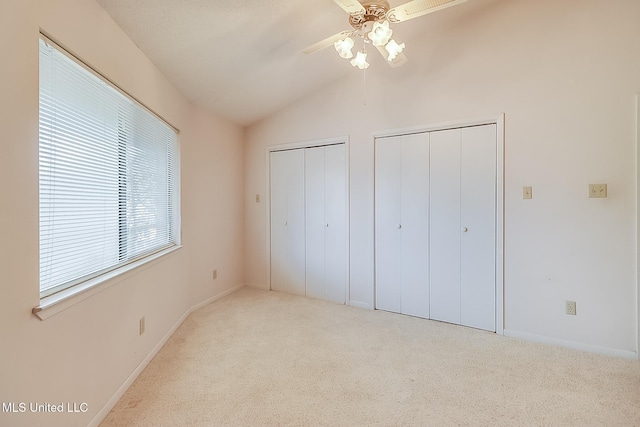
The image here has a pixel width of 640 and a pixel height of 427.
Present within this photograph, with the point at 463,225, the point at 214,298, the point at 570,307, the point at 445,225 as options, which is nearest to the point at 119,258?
the point at 214,298

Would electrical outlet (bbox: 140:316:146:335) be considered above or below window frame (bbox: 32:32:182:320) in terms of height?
below

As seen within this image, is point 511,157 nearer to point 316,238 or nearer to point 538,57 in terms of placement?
point 538,57

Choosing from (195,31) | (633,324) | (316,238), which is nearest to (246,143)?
(316,238)

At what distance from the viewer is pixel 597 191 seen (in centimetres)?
222

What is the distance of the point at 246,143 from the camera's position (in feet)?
13.2

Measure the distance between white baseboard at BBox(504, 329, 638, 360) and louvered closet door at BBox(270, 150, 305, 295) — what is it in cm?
229

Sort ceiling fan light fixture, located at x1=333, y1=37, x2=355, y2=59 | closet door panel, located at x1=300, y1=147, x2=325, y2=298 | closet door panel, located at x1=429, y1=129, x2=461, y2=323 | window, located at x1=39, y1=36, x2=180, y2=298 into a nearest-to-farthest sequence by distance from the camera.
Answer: window, located at x1=39, y1=36, x2=180, y2=298, ceiling fan light fixture, located at x1=333, y1=37, x2=355, y2=59, closet door panel, located at x1=429, y1=129, x2=461, y2=323, closet door panel, located at x1=300, y1=147, x2=325, y2=298

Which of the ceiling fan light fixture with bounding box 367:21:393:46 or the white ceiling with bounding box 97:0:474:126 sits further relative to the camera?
the white ceiling with bounding box 97:0:474:126

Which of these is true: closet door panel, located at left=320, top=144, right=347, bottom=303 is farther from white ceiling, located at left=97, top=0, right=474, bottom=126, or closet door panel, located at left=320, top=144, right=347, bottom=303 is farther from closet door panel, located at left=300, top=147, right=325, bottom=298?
white ceiling, located at left=97, top=0, right=474, bottom=126

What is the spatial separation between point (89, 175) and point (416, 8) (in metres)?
2.03

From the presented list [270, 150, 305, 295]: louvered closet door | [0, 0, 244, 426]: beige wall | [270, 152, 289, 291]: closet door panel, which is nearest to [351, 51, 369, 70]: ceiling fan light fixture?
[0, 0, 244, 426]: beige wall

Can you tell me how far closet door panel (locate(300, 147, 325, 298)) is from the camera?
3549mm

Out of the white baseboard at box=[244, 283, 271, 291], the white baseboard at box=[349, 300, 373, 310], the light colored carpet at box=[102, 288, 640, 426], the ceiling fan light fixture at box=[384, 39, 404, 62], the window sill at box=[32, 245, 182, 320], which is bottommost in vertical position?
the light colored carpet at box=[102, 288, 640, 426]

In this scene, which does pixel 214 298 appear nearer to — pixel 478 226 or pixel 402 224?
pixel 402 224
